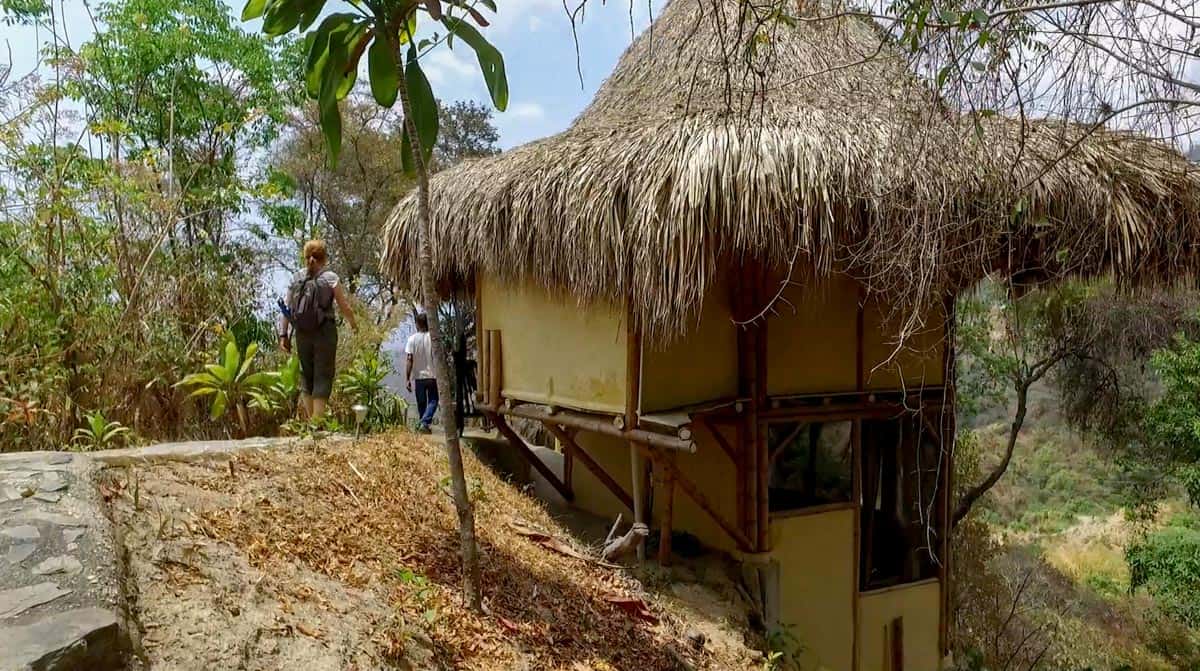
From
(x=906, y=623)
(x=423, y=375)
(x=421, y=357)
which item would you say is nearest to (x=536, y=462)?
(x=423, y=375)

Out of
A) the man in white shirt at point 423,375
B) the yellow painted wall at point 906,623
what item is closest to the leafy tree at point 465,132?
the man in white shirt at point 423,375

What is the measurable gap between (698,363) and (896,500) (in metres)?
3.05

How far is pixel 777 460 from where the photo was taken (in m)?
7.05

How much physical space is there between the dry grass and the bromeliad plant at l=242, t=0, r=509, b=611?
0.39m

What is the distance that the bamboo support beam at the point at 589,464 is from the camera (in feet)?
21.9

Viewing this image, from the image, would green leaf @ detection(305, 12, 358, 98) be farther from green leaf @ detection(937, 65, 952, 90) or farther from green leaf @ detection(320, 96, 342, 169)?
green leaf @ detection(937, 65, 952, 90)

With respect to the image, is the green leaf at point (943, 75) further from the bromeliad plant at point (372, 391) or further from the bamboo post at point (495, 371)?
the bromeliad plant at point (372, 391)

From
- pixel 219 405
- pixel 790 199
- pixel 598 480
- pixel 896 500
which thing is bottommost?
pixel 896 500

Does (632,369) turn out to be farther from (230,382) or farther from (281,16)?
(281,16)

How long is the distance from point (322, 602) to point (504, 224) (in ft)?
11.0

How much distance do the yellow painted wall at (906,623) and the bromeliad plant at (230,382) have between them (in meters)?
5.13

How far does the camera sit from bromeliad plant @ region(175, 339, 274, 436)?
18.3 feet

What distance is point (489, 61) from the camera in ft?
10.9

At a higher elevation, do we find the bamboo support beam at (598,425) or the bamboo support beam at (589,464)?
the bamboo support beam at (598,425)
